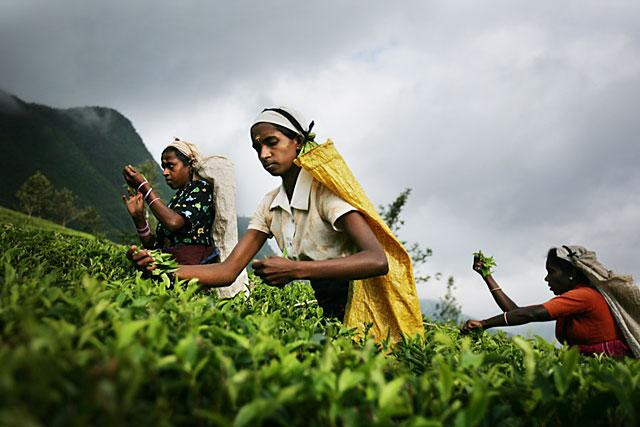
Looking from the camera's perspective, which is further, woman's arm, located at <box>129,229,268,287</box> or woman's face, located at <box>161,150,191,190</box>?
woman's face, located at <box>161,150,191,190</box>

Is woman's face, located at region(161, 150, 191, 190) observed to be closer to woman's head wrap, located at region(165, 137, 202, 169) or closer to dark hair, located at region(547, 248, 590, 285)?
woman's head wrap, located at region(165, 137, 202, 169)

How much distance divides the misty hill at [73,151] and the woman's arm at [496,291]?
9037 centimetres

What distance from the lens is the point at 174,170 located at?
416cm

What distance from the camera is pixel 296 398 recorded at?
3.16 ft

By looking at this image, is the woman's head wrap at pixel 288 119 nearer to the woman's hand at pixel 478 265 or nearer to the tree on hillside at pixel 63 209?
the woman's hand at pixel 478 265

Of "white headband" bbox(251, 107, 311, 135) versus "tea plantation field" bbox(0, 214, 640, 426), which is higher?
"white headband" bbox(251, 107, 311, 135)

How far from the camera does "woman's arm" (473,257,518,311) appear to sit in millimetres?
4180

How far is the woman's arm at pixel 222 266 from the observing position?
2.45 metres

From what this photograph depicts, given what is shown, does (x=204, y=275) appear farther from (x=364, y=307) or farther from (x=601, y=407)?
(x=601, y=407)

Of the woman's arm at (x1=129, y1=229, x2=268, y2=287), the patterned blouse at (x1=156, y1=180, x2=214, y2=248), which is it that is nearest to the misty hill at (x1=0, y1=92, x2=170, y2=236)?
the patterned blouse at (x1=156, y1=180, x2=214, y2=248)

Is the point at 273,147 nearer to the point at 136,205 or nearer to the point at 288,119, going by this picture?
the point at 288,119

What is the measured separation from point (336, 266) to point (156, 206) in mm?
2025

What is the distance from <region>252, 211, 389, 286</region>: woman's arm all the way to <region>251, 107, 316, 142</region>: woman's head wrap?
0.79 metres

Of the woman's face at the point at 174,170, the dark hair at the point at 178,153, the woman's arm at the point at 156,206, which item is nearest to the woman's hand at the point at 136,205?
the woman's arm at the point at 156,206
